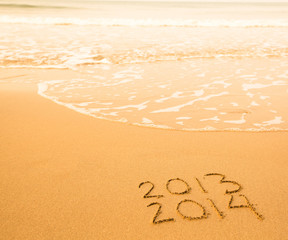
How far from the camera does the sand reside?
1919 mm

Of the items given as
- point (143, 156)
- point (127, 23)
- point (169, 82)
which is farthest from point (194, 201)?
point (127, 23)

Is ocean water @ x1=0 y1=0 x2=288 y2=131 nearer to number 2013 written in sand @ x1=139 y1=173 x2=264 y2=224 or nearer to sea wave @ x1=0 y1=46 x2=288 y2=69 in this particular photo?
sea wave @ x1=0 y1=46 x2=288 y2=69

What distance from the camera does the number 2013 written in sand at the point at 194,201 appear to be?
2014 mm

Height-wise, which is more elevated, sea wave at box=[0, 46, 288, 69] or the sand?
sea wave at box=[0, 46, 288, 69]

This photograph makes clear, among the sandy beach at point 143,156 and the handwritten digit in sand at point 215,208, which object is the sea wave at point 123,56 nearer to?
the sandy beach at point 143,156

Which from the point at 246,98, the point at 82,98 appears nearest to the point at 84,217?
the point at 82,98

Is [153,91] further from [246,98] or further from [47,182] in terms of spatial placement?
[47,182]

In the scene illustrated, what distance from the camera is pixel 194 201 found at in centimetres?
216

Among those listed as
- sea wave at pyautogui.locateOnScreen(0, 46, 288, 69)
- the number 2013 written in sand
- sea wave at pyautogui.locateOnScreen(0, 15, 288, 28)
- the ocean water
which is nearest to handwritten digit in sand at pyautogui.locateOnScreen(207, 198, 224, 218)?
the number 2013 written in sand

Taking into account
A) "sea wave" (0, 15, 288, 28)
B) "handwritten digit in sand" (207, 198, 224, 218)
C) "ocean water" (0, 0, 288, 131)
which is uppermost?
"sea wave" (0, 15, 288, 28)

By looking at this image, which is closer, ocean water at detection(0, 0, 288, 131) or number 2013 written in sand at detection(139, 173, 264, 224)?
number 2013 written in sand at detection(139, 173, 264, 224)

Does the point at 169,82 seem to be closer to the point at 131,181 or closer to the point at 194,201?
the point at 131,181

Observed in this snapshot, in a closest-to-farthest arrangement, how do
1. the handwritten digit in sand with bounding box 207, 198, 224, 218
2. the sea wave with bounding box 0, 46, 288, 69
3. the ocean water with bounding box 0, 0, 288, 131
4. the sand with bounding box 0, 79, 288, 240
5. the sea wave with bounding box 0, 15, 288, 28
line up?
the sand with bounding box 0, 79, 288, 240 → the handwritten digit in sand with bounding box 207, 198, 224, 218 → the ocean water with bounding box 0, 0, 288, 131 → the sea wave with bounding box 0, 46, 288, 69 → the sea wave with bounding box 0, 15, 288, 28

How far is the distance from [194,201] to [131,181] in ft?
1.81
